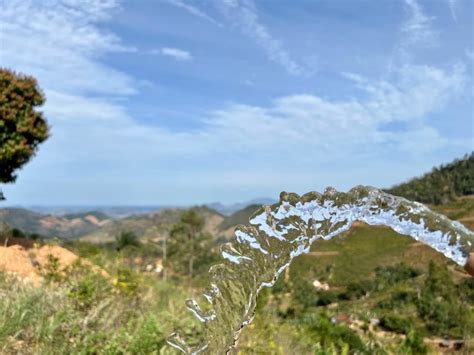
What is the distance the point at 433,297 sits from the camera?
73.8 ft

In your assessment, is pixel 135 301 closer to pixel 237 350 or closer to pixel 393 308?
pixel 237 350

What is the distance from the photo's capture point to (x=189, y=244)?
104ft

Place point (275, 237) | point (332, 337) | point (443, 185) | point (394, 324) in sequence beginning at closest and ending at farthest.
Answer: point (275, 237), point (332, 337), point (394, 324), point (443, 185)

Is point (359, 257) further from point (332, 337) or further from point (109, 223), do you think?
point (109, 223)

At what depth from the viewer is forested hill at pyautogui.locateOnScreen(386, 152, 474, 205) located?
4962 cm

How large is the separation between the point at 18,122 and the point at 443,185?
155 feet

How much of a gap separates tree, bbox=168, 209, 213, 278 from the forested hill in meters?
20.4

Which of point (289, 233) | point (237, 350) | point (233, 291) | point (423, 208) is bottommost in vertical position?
point (237, 350)

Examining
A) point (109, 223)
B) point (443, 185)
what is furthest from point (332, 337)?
point (109, 223)

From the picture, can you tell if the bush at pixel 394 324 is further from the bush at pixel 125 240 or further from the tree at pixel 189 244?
the tree at pixel 189 244

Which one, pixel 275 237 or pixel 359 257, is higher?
pixel 275 237

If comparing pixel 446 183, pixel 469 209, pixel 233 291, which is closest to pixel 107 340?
pixel 233 291

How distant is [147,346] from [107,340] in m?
0.25

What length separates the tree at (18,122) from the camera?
382 inches
